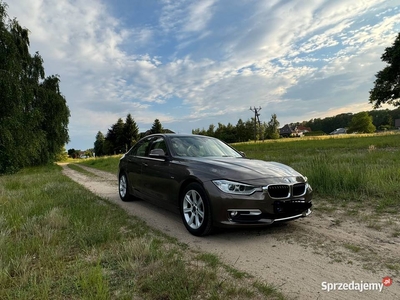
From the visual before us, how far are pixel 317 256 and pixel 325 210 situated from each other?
2129mm

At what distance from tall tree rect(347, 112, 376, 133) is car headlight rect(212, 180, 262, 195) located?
115 metres

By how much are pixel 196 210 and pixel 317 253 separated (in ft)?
5.54

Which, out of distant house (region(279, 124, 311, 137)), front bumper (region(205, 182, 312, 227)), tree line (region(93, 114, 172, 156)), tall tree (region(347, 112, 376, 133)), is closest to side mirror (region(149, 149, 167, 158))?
front bumper (region(205, 182, 312, 227))

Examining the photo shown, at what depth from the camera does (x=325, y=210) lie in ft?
16.8

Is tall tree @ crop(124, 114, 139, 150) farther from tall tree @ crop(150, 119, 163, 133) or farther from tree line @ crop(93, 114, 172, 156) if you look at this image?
tall tree @ crop(150, 119, 163, 133)

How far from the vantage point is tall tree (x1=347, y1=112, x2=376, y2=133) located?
339ft

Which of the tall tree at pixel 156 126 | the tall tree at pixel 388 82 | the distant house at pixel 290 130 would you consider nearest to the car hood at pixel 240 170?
the tall tree at pixel 388 82

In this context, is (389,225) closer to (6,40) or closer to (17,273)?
(17,273)

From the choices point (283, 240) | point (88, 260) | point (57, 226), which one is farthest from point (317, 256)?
point (57, 226)

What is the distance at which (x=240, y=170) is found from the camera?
3885 mm

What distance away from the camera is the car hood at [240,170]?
3779 millimetres

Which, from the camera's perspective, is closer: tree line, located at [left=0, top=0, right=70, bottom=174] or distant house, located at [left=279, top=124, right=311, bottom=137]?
tree line, located at [left=0, top=0, right=70, bottom=174]

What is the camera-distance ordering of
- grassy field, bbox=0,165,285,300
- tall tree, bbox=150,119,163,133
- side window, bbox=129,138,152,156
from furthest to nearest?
tall tree, bbox=150,119,163,133 → side window, bbox=129,138,152,156 → grassy field, bbox=0,165,285,300

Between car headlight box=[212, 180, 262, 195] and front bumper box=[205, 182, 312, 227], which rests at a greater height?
car headlight box=[212, 180, 262, 195]
